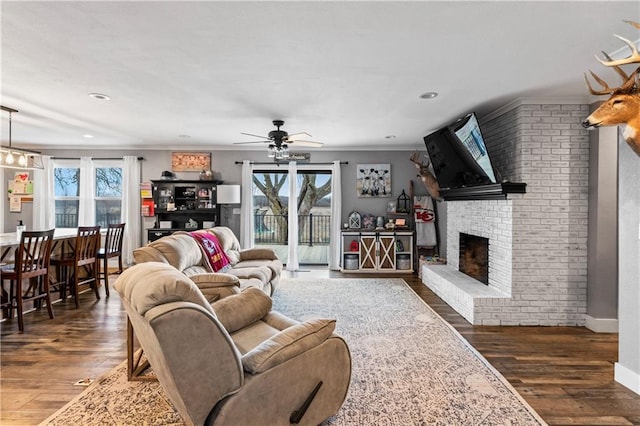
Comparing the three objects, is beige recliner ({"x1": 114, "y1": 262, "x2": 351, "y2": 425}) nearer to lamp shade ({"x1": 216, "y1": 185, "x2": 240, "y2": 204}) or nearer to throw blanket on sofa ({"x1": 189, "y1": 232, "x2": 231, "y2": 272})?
throw blanket on sofa ({"x1": 189, "y1": 232, "x2": 231, "y2": 272})

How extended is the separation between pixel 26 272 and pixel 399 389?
3.91 m

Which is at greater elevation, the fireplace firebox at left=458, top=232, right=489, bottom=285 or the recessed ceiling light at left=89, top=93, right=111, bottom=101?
the recessed ceiling light at left=89, top=93, right=111, bottom=101

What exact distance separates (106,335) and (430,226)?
5445 mm

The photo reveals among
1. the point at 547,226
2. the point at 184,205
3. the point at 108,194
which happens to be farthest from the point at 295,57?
the point at 108,194

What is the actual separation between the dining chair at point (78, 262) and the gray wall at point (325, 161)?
2.10 meters

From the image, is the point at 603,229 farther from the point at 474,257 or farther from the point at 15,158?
the point at 15,158

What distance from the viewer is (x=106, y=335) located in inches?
130

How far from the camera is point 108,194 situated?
6766 mm

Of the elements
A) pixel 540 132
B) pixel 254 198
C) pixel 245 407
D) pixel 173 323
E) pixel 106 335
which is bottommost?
pixel 106 335

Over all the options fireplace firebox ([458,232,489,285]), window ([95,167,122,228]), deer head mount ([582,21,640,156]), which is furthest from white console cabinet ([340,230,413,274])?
window ([95,167,122,228])

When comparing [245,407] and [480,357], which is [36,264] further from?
[480,357]

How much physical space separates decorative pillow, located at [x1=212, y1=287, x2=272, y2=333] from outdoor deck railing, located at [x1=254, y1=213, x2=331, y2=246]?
5387 millimetres

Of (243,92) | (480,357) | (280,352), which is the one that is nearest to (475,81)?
(243,92)

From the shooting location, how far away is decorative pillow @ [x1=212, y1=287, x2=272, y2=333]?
222cm
